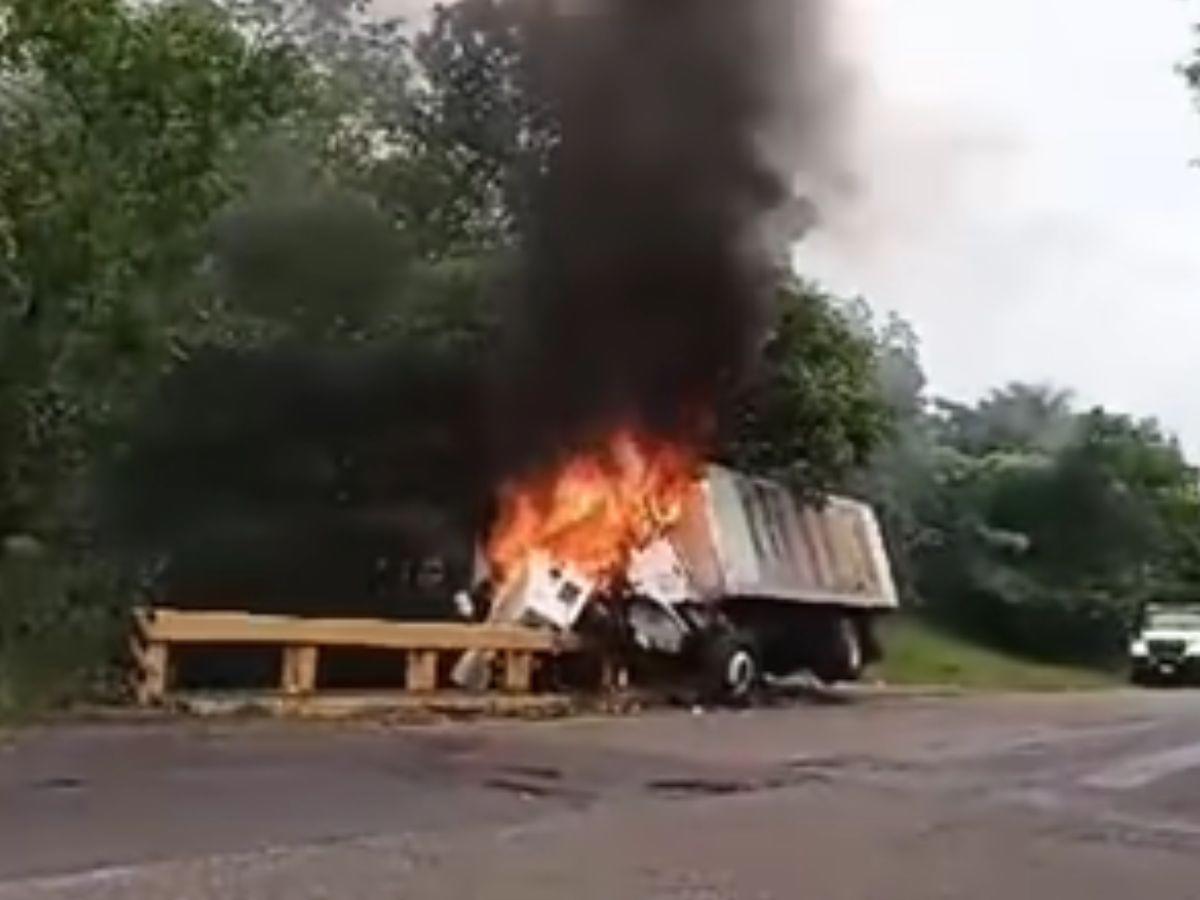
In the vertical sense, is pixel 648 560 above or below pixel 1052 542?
below

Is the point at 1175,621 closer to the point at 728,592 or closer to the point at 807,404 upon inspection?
the point at 807,404

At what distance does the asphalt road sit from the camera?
29.1 feet

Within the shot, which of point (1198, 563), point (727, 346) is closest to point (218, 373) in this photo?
point (727, 346)

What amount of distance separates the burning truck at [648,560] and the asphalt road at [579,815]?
5.18m

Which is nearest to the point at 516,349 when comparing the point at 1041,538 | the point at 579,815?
the point at 579,815

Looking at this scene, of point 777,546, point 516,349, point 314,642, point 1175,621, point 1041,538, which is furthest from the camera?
point 1041,538

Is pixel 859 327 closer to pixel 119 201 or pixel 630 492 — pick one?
pixel 630 492

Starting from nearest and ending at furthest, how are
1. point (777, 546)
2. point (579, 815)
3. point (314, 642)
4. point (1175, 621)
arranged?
point (579, 815) < point (314, 642) < point (777, 546) < point (1175, 621)

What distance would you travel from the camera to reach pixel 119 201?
1850 cm

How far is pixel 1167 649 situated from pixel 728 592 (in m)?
16.8

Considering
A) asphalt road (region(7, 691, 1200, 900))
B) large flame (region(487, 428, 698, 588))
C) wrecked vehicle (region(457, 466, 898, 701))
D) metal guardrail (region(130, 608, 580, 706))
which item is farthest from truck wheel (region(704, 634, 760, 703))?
asphalt road (region(7, 691, 1200, 900))

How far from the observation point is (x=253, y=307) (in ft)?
72.5

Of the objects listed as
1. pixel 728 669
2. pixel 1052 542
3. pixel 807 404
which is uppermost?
pixel 1052 542

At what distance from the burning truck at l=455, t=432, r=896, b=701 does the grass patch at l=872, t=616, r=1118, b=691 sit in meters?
6.86
